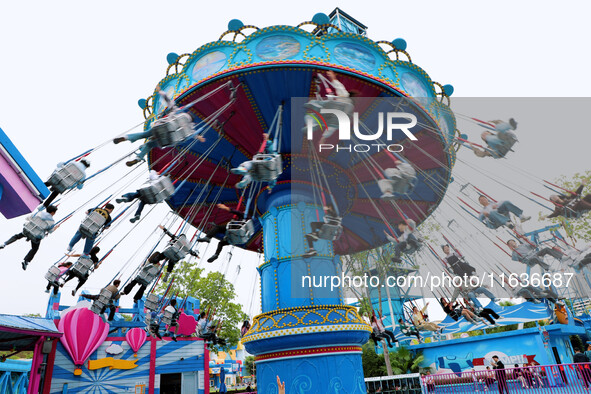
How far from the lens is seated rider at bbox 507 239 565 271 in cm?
859

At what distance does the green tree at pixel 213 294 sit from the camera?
2689 cm

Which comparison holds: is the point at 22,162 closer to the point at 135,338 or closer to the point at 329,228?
the point at 329,228

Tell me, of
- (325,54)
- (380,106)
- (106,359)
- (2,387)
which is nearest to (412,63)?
(380,106)

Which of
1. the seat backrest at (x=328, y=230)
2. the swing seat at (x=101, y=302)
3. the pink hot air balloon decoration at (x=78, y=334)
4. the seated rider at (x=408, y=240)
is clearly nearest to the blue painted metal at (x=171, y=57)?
the seat backrest at (x=328, y=230)

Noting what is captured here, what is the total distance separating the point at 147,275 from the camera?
8.46m

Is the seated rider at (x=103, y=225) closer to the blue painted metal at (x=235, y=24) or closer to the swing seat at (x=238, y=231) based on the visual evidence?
the swing seat at (x=238, y=231)

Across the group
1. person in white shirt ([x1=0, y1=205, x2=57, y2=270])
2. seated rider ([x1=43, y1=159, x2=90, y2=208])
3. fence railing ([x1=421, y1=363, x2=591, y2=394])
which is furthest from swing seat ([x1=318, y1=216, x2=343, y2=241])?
fence railing ([x1=421, y1=363, x2=591, y2=394])

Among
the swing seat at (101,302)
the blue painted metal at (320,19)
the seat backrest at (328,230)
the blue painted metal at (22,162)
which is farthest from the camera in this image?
the swing seat at (101,302)

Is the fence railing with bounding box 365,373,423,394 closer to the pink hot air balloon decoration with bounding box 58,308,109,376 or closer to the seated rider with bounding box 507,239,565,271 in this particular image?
the seated rider with bounding box 507,239,565,271

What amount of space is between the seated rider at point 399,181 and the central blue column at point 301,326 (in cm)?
284

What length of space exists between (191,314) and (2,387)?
11.9 metres

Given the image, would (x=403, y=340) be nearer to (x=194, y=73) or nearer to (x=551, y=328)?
(x=551, y=328)

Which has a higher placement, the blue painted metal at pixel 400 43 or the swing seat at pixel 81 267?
the blue painted metal at pixel 400 43

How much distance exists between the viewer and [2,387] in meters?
10.5
